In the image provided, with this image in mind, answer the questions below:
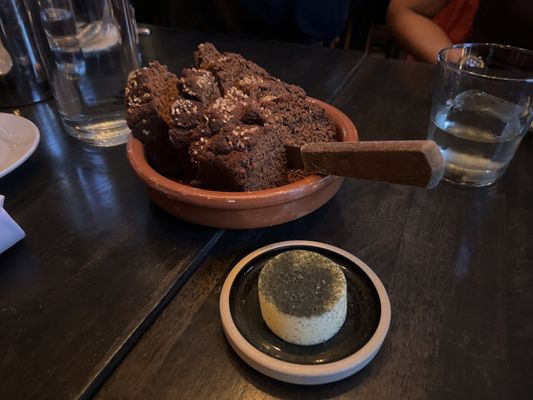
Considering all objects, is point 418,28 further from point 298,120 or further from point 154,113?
point 154,113

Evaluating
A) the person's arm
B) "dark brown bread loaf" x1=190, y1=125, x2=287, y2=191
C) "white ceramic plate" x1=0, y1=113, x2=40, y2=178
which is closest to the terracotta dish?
"dark brown bread loaf" x1=190, y1=125, x2=287, y2=191

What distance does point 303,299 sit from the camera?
395 millimetres

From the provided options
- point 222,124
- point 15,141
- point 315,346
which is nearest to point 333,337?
point 315,346

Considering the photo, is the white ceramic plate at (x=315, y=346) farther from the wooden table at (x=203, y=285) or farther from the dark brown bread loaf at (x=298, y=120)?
the dark brown bread loaf at (x=298, y=120)

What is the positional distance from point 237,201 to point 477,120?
420mm

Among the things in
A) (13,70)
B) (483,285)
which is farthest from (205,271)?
(13,70)

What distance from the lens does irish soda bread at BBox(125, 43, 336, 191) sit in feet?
1.63

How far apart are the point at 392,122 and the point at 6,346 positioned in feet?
2.38

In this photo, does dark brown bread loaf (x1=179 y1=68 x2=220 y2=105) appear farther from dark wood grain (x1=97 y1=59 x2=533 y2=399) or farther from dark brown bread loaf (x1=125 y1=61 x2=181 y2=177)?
dark wood grain (x1=97 y1=59 x2=533 y2=399)

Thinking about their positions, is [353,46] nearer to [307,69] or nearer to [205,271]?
[307,69]

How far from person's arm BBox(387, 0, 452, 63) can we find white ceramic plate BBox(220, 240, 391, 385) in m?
1.03

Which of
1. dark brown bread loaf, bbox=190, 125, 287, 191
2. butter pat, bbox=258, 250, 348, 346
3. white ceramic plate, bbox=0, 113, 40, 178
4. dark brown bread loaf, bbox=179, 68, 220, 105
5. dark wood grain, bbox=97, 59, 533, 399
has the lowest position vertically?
dark wood grain, bbox=97, 59, 533, 399

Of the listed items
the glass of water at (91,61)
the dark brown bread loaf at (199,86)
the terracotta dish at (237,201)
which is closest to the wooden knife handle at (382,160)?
the terracotta dish at (237,201)

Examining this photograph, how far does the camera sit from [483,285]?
483 millimetres
